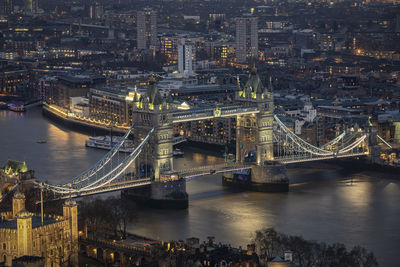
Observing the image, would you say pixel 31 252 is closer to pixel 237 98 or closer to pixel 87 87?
pixel 237 98

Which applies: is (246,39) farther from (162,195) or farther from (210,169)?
(162,195)

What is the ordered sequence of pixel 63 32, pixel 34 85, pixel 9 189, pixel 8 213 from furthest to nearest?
pixel 63 32 → pixel 34 85 → pixel 9 189 → pixel 8 213

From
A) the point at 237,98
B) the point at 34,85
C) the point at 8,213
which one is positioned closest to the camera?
the point at 8,213

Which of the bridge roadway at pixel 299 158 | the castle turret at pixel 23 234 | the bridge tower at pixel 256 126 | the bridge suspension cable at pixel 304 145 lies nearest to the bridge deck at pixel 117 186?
the bridge tower at pixel 256 126

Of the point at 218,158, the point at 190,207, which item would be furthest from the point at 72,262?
the point at 218,158

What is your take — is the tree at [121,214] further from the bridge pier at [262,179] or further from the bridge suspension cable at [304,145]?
the bridge suspension cable at [304,145]

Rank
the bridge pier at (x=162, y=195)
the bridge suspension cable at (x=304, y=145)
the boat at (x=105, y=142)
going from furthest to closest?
the boat at (x=105, y=142)
the bridge suspension cable at (x=304, y=145)
the bridge pier at (x=162, y=195)

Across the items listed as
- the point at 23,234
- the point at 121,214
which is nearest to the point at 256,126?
the point at 121,214
